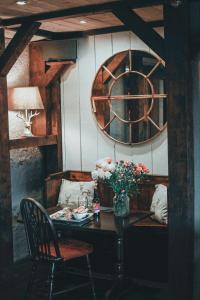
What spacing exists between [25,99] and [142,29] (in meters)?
2.02

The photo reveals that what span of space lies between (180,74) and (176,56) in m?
0.14

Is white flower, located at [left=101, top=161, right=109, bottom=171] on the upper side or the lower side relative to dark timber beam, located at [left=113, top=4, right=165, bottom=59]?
lower

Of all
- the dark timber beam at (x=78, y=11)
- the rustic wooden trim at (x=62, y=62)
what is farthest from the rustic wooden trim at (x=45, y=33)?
the dark timber beam at (x=78, y=11)

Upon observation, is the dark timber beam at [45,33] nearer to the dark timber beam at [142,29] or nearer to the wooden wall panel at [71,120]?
the wooden wall panel at [71,120]

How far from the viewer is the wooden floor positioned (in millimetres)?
4598

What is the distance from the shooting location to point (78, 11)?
4.34m

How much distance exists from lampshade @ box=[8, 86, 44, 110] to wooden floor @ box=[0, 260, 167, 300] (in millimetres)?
1745

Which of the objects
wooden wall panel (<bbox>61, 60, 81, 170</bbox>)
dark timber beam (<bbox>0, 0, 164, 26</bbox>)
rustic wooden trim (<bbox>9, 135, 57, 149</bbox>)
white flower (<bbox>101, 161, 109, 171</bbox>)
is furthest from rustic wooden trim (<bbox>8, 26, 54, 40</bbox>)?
white flower (<bbox>101, 161, 109, 171</bbox>)

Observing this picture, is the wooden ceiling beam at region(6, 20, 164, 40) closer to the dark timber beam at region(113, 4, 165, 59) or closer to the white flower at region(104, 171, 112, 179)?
the dark timber beam at region(113, 4, 165, 59)

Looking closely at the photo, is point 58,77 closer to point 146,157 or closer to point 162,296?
point 146,157

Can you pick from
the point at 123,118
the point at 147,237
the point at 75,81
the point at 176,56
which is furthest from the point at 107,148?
the point at 176,56

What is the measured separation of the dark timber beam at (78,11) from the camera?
3.97 m

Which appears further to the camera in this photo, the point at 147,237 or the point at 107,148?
the point at 107,148

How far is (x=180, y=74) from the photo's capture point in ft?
12.1
